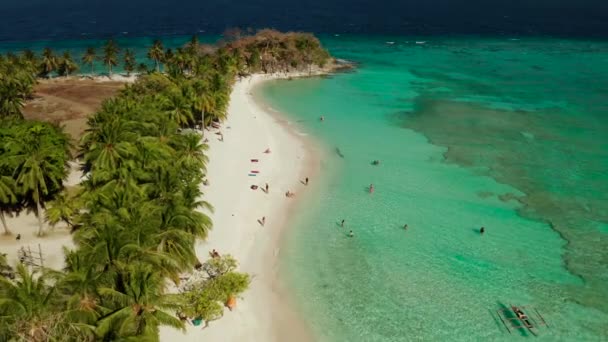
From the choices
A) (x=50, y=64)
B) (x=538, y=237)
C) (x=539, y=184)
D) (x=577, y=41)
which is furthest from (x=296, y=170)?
(x=577, y=41)

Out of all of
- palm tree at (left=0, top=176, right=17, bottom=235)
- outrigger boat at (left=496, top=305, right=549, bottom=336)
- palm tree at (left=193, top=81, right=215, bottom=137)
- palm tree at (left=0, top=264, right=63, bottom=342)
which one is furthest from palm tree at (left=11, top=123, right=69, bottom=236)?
outrigger boat at (left=496, top=305, right=549, bottom=336)

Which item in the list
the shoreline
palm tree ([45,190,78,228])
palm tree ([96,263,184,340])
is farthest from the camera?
palm tree ([45,190,78,228])

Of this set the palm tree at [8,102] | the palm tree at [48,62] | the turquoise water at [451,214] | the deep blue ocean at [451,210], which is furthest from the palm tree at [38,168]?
the palm tree at [48,62]

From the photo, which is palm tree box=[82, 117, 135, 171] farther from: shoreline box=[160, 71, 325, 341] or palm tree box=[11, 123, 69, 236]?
shoreline box=[160, 71, 325, 341]

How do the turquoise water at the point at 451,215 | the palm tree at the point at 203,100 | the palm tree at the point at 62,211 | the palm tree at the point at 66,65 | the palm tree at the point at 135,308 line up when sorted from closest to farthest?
1. the palm tree at the point at 135,308
2. the turquoise water at the point at 451,215
3. the palm tree at the point at 62,211
4. the palm tree at the point at 203,100
5. the palm tree at the point at 66,65

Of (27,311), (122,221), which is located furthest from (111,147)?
(27,311)

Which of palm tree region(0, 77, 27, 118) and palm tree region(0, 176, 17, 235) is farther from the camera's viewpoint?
palm tree region(0, 77, 27, 118)

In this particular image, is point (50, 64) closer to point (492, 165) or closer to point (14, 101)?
point (14, 101)

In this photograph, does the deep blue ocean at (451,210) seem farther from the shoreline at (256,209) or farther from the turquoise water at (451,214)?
the shoreline at (256,209)
